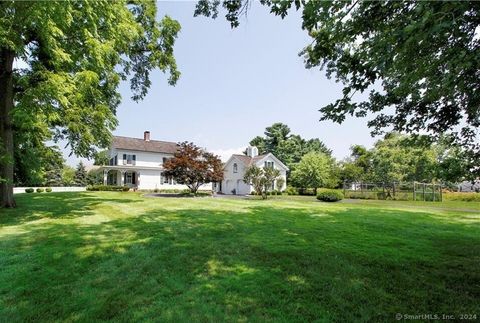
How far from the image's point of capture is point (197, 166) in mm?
26109

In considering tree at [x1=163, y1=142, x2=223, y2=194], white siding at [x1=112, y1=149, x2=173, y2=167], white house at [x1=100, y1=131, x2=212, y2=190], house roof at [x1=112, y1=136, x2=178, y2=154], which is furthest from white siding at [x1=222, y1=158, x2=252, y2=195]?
tree at [x1=163, y1=142, x2=223, y2=194]

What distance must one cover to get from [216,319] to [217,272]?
5.01 feet

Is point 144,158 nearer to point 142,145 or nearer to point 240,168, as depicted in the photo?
point 142,145

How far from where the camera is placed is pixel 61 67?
1189 cm

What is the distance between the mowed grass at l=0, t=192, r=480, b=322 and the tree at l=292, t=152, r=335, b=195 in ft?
98.8

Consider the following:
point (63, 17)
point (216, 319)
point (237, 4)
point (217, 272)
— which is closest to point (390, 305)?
point (216, 319)

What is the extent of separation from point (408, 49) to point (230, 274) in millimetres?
4219

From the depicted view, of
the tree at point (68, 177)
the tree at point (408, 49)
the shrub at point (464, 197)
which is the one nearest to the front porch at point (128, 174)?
the tree at point (68, 177)

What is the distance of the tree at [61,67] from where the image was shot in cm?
924

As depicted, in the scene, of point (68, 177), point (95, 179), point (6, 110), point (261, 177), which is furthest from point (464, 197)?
point (68, 177)

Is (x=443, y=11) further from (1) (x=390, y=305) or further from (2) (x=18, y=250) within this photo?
(2) (x=18, y=250)

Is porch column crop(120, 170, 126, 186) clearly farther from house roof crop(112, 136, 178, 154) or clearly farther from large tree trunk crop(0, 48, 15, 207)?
large tree trunk crop(0, 48, 15, 207)

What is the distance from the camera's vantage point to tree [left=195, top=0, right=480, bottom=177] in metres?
2.89

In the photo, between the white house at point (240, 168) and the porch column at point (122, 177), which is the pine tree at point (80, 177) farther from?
the white house at point (240, 168)
